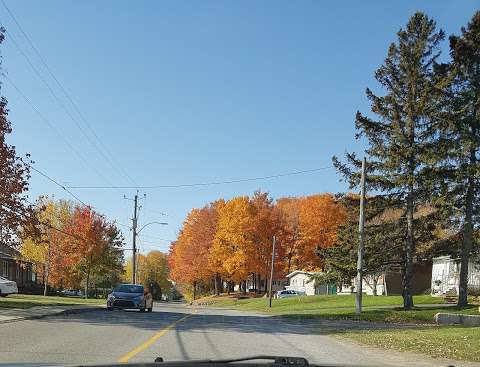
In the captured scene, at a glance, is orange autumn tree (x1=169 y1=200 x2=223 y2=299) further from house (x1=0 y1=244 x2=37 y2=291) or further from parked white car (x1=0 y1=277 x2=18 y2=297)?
parked white car (x1=0 y1=277 x2=18 y2=297)

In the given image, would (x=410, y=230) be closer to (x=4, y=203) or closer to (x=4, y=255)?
(x=4, y=203)

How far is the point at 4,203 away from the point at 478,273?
37083 mm

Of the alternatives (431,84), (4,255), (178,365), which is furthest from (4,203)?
(4,255)

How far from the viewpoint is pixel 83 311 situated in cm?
2842

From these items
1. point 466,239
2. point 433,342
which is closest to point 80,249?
point 466,239

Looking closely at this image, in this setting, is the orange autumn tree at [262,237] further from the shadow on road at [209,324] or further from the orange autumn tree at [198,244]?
the shadow on road at [209,324]

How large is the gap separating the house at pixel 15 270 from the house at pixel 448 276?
40.5 meters

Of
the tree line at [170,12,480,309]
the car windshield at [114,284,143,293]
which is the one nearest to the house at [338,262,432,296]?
the tree line at [170,12,480,309]

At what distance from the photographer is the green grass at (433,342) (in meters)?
14.6

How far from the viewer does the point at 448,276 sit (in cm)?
5203

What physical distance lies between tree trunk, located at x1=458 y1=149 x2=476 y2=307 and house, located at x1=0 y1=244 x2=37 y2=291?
1754 inches

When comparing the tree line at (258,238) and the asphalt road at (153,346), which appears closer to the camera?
the asphalt road at (153,346)

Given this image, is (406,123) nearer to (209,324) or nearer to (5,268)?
(209,324)

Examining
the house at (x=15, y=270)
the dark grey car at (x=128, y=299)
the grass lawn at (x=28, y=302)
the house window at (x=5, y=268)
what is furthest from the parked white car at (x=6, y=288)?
the house window at (x=5, y=268)
